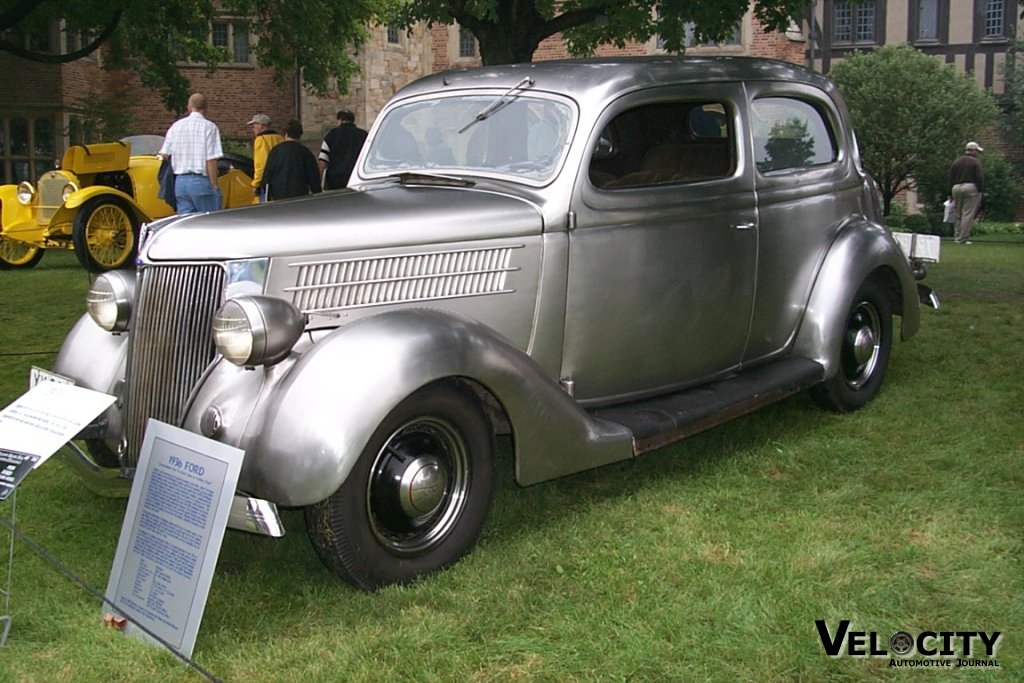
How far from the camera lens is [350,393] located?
3.43 m

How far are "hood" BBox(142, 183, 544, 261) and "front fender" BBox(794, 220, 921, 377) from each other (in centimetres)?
189

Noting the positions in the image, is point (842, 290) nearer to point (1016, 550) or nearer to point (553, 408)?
point (1016, 550)

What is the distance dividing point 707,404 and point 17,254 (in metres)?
11.6

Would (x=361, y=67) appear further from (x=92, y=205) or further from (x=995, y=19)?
(x=995, y=19)

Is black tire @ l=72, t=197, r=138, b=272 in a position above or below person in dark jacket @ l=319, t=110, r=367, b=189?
below

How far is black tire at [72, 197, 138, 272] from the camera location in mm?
12492

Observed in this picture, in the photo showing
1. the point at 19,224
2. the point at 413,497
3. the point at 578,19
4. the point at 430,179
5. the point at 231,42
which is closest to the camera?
the point at 413,497

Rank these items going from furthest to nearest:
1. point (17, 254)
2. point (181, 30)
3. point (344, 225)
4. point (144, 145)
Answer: point (181, 30), point (144, 145), point (17, 254), point (344, 225)

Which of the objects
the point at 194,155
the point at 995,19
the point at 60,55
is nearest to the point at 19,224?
the point at 60,55

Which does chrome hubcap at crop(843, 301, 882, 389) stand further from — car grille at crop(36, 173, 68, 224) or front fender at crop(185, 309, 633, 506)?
car grille at crop(36, 173, 68, 224)

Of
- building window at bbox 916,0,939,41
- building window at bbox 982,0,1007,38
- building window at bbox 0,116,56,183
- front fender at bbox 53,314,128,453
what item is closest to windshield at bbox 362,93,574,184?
front fender at bbox 53,314,128,453

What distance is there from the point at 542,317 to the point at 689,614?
4.50ft

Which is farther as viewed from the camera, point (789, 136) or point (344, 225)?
point (789, 136)

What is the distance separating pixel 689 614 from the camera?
3.51 metres
